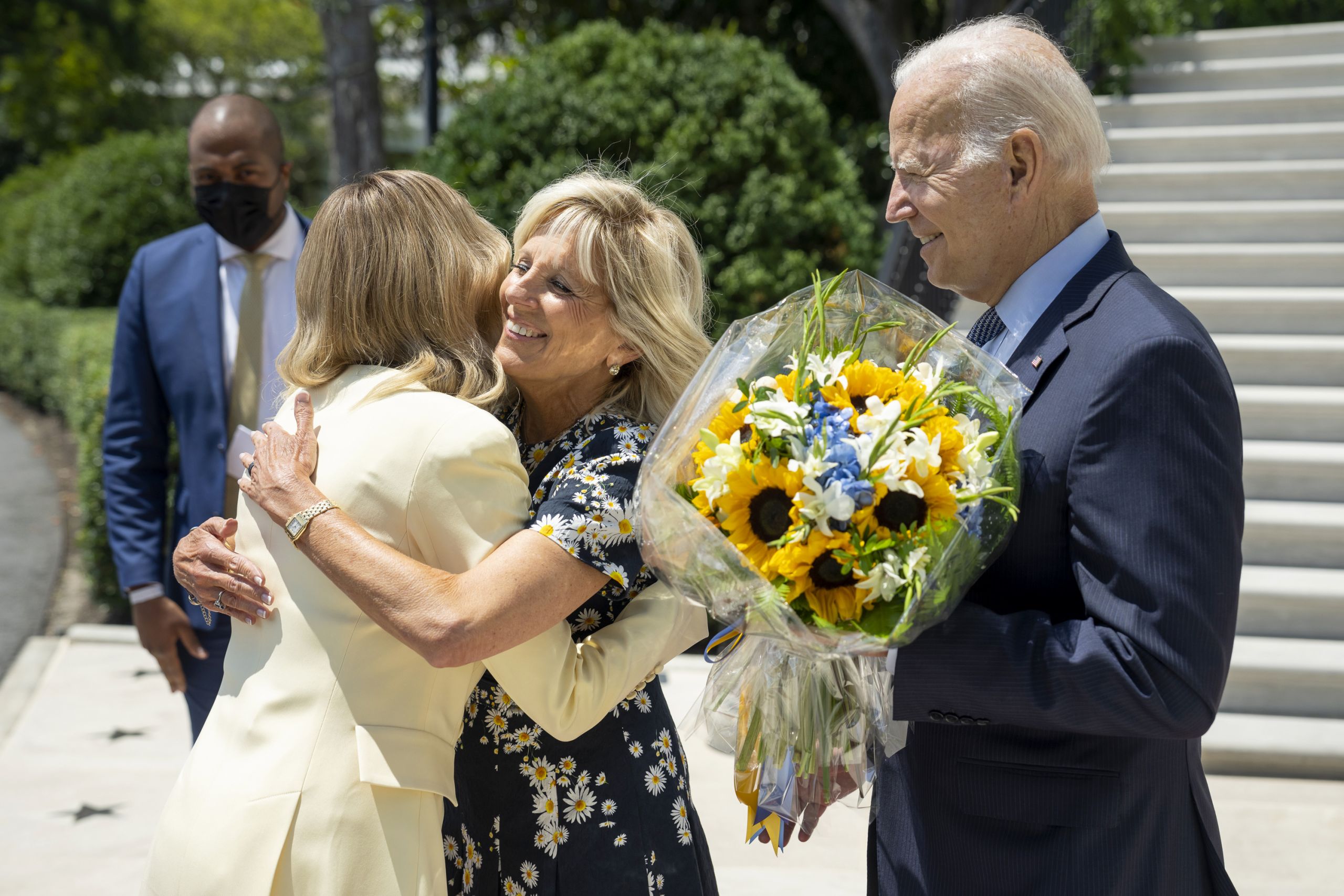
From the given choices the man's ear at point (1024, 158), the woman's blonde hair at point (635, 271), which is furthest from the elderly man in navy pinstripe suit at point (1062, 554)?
the woman's blonde hair at point (635, 271)

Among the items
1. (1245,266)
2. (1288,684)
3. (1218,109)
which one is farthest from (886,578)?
(1218,109)

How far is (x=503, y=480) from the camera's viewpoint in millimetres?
1822

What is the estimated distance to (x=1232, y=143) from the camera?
7484 millimetres

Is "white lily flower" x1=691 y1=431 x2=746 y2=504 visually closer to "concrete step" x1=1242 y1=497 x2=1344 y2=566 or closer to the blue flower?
the blue flower

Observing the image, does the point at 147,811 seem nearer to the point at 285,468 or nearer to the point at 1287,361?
the point at 285,468

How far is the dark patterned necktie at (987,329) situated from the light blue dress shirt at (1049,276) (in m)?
0.08

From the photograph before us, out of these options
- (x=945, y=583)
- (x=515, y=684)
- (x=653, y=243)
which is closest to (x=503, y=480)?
(x=515, y=684)

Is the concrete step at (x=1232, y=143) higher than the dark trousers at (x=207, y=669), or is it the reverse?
the concrete step at (x=1232, y=143)

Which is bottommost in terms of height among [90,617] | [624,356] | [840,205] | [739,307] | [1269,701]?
[90,617]

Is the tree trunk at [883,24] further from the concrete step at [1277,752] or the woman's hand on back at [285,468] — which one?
the woman's hand on back at [285,468]

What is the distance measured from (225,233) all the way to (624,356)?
1.83 metres

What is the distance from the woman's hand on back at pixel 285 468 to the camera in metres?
1.80

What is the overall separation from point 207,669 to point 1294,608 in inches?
174

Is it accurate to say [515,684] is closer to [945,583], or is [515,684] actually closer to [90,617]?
[945,583]
